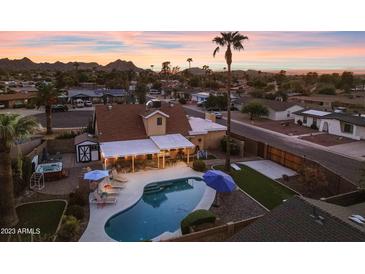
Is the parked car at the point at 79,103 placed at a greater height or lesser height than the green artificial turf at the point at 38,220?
greater

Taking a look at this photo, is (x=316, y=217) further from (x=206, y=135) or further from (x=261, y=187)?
(x=206, y=135)

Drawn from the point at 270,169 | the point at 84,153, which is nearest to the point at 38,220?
the point at 84,153

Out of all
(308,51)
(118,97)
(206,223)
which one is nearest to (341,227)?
(206,223)

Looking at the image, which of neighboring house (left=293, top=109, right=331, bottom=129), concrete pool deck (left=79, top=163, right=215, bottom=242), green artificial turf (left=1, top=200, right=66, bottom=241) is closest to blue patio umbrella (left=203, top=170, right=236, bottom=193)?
concrete pool deck (left=79, top=163, right=215, bottom=242)

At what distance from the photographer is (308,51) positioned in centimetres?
2577

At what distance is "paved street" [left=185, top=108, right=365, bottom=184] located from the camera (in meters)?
24.0

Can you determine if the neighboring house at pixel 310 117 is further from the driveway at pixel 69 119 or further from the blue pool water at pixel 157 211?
the driveway at pixel 69 119

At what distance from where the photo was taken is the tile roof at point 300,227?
9328mm

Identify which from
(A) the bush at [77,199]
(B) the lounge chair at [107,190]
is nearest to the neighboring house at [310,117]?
(B) the lounge chair at [107,190]

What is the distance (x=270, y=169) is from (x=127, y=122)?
12992 mm

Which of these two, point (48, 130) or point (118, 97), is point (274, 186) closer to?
point (48, 130)

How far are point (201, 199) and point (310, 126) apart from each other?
29889 millimetres

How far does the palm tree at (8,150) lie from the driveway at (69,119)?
87.5 feet

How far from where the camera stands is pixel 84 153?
2494 cm
